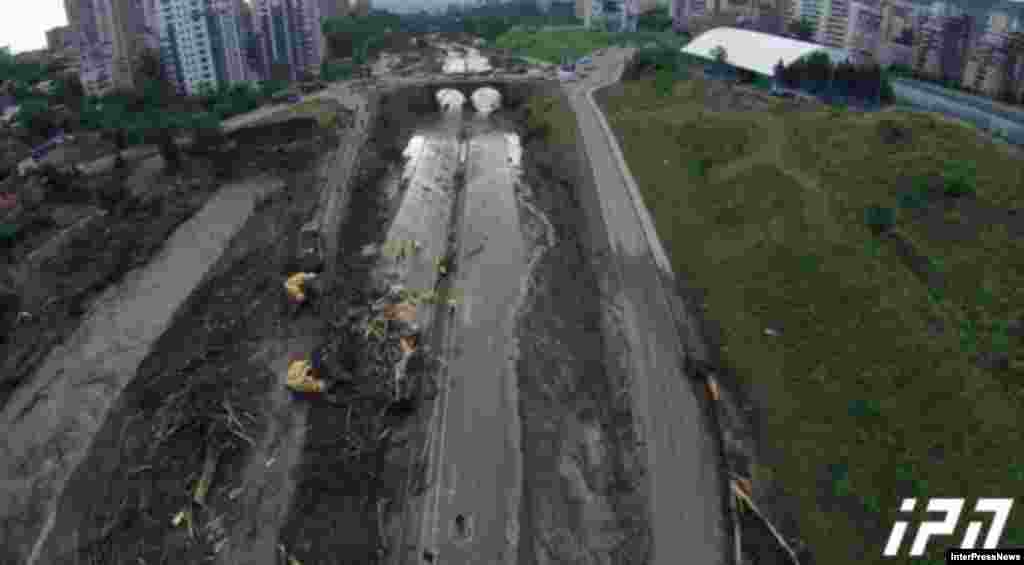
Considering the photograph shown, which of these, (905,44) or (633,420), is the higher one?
(905,44)

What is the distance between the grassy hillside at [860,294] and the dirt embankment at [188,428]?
61.9 ft

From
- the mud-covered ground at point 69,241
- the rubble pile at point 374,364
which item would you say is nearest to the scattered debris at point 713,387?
the rubble pile at point 374,364

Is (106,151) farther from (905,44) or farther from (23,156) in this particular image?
(905,44)

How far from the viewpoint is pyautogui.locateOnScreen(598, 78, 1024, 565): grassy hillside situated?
2183 centimetres

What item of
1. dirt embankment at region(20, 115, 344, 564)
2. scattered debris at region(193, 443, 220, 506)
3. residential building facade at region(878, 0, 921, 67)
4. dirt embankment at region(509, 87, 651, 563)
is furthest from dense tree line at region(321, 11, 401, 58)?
scattered debris at region(193, 443, 220, 506)

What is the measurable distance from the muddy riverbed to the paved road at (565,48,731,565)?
805 millimetres

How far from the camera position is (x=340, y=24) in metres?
106

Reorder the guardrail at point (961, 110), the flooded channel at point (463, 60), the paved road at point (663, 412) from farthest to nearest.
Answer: the flooded channel at point (463, 60)
the guardrail at point (961, 110)
the paved road at point (663, 412)

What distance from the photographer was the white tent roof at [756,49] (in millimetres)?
66062

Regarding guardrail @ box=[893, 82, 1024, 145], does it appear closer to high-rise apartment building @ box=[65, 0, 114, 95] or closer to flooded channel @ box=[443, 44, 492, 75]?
Answer: flooded channel @ box=[443, 44, 492, 75]

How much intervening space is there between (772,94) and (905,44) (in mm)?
18900

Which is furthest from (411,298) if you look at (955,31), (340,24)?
(340,24)

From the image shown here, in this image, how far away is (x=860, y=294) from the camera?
2984cm

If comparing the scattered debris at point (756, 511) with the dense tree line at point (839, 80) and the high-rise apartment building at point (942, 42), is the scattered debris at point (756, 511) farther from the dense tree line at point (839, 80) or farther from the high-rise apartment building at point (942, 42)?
the high-rise apartment building at point (942, 42)
